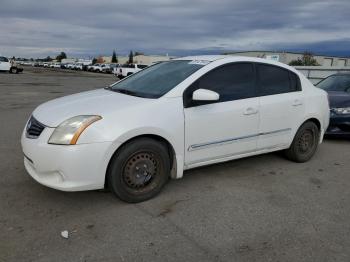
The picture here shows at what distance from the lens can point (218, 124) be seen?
167 inches

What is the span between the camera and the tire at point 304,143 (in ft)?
17.5

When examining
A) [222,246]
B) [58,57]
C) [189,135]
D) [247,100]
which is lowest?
[222,246]

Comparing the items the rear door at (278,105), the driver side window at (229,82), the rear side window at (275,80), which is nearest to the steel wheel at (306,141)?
the rear door at (278,105)

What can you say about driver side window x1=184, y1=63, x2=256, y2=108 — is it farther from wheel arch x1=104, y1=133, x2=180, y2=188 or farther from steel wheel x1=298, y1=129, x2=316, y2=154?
steel wheel x1=298, y1=129, x2=316, y2=154

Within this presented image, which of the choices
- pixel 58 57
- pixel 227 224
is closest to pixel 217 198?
pixel 227 224

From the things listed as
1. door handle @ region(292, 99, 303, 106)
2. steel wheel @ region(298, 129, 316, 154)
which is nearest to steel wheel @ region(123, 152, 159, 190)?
door handle @ region(292, 99, 303, 106)

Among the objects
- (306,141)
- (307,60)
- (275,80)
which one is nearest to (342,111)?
(306,141)

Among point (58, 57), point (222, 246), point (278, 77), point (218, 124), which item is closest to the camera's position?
point (222, 246)

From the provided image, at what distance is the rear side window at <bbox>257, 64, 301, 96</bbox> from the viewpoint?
190 inches

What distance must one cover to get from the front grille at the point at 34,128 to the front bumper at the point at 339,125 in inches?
222

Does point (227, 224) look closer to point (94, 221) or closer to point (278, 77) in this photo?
point (94, 221)

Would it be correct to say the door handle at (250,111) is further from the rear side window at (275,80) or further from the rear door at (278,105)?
the rear side window at (275,80)

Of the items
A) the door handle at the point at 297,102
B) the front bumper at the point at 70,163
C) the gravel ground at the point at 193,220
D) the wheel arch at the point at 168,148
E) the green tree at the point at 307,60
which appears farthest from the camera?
the green tree at the point at 307,60

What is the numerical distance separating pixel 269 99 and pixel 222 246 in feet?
7.96
